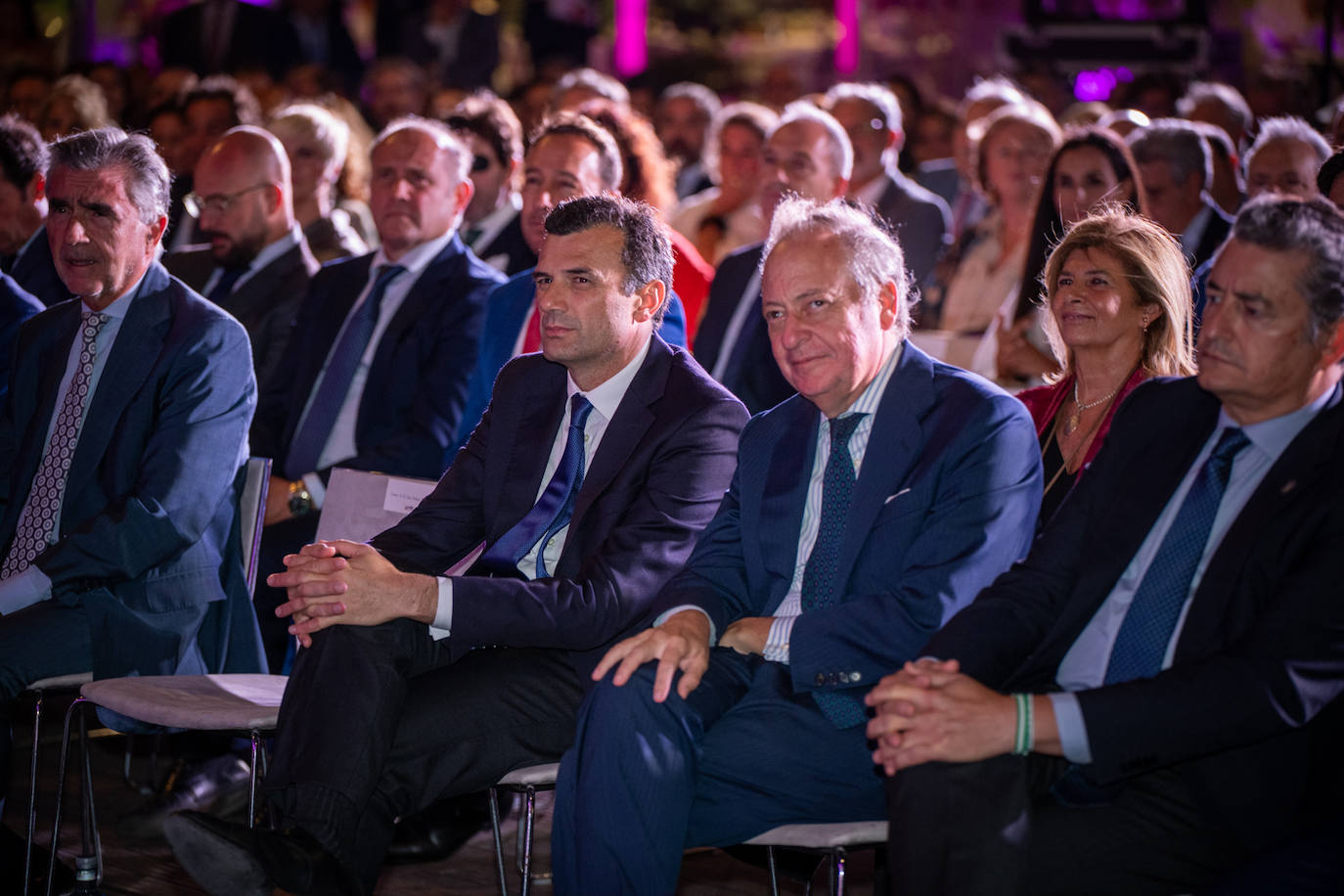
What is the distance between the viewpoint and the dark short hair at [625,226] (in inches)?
121

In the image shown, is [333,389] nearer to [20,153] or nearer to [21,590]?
[21,590]

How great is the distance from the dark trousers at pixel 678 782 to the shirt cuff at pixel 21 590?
1.54m

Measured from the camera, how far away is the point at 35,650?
3.18 meters

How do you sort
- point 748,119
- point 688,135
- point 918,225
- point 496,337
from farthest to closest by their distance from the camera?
1. point 688,135
2. point 748,119
3. point 918,225
4. point 496,337

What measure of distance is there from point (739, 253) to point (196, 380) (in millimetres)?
2077

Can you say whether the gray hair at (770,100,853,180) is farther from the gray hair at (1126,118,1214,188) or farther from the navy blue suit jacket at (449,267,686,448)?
the navy blue suit jacket at (449,267,686,448)

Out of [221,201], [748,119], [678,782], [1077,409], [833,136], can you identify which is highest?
[748,119]

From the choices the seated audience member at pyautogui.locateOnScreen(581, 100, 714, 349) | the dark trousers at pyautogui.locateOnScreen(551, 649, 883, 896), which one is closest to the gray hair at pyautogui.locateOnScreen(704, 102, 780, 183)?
the seated audience member at pyautogui.locateOnScreen(581, 100, 714, 349)

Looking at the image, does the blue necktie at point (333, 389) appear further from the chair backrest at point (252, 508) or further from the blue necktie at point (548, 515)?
the blue necktie at point (548, 515)

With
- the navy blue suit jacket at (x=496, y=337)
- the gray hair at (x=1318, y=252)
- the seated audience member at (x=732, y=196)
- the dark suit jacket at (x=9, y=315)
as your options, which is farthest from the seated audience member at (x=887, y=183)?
the gray hair at (x=1318, y=252)

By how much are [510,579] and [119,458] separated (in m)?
1.23

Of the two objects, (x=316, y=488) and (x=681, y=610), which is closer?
(x=681, y=610)

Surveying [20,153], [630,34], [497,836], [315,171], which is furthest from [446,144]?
[630,34]

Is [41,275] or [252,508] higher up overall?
[41,275]
